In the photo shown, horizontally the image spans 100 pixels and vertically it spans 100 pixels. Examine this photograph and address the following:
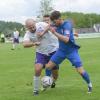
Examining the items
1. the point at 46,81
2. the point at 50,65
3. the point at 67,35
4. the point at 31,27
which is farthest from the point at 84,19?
the point at 67,35

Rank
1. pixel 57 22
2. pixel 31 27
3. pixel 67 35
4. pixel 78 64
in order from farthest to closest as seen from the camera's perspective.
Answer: pixel 31 27, pixel 78 64, pixel 57 22, pixel 67 35

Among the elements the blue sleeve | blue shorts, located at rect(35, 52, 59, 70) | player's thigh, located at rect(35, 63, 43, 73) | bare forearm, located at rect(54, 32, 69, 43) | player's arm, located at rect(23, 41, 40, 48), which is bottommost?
player's thigh, located at rect(35, 63, 43, 73)

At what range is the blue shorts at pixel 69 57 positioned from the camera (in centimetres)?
1160

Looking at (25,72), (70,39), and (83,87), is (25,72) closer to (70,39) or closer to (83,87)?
(83,87)

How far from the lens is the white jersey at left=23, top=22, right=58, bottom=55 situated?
39.2 feet

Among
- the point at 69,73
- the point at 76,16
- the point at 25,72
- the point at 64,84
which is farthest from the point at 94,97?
the point at 76,16

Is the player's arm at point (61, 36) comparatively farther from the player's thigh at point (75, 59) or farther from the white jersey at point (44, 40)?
the white jersey at point (44, 40)

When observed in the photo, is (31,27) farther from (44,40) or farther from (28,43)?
(44,40)

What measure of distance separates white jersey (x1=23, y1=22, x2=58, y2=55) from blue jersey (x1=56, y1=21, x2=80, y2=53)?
547 mm

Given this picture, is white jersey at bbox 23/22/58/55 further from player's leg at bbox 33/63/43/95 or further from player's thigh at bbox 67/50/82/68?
player's thigh at bbox 67/50/82/68

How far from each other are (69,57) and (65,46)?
0.97ft

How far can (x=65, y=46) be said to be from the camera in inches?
463

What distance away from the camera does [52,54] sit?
1251 cm

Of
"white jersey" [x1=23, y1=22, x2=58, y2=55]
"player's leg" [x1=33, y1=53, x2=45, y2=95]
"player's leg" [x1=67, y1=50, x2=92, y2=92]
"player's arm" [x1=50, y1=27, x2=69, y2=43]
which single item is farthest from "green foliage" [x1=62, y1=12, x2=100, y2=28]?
"player's arm" [x1=50, y1=27, x2=69, y2=43]
